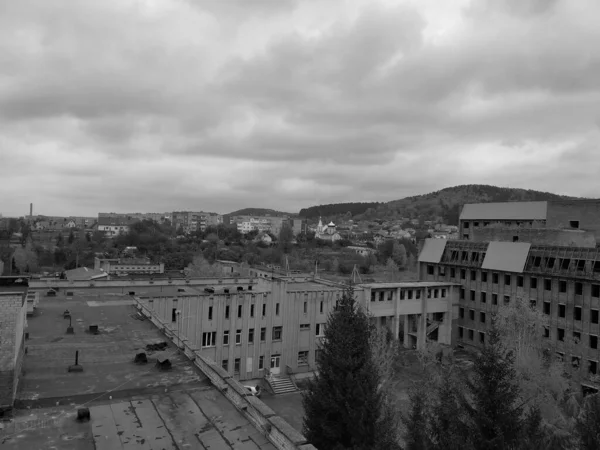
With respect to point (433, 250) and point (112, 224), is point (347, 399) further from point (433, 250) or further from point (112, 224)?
point (112, 224)

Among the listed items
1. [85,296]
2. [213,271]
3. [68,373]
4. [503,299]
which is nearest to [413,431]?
[68,373]

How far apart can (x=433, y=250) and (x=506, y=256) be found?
1003cm

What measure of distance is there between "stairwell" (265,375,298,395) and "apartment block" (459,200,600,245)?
30122 mm

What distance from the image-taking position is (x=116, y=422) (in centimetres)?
1305

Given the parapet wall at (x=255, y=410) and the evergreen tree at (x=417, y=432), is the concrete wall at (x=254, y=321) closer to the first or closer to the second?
the parapet wall at (x=255, y=410)

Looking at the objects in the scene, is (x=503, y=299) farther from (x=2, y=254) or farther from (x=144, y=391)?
(x=2, y=254)

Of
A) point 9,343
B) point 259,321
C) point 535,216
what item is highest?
point 535,216

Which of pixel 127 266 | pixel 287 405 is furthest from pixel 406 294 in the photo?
pixel 127 266

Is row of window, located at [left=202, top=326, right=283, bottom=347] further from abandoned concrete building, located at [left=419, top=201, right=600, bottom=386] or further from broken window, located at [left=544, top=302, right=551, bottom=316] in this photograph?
broken window, located at [left=544, top=302, right=551, bottom=316]

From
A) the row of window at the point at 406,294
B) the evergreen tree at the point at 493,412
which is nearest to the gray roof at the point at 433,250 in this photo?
the row of window at the point at 406,294

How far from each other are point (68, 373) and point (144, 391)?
3541 millimetres

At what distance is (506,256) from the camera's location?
159 feet

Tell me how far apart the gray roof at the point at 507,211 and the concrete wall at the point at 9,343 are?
58.9 metres

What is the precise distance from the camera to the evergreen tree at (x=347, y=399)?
18.6 m
